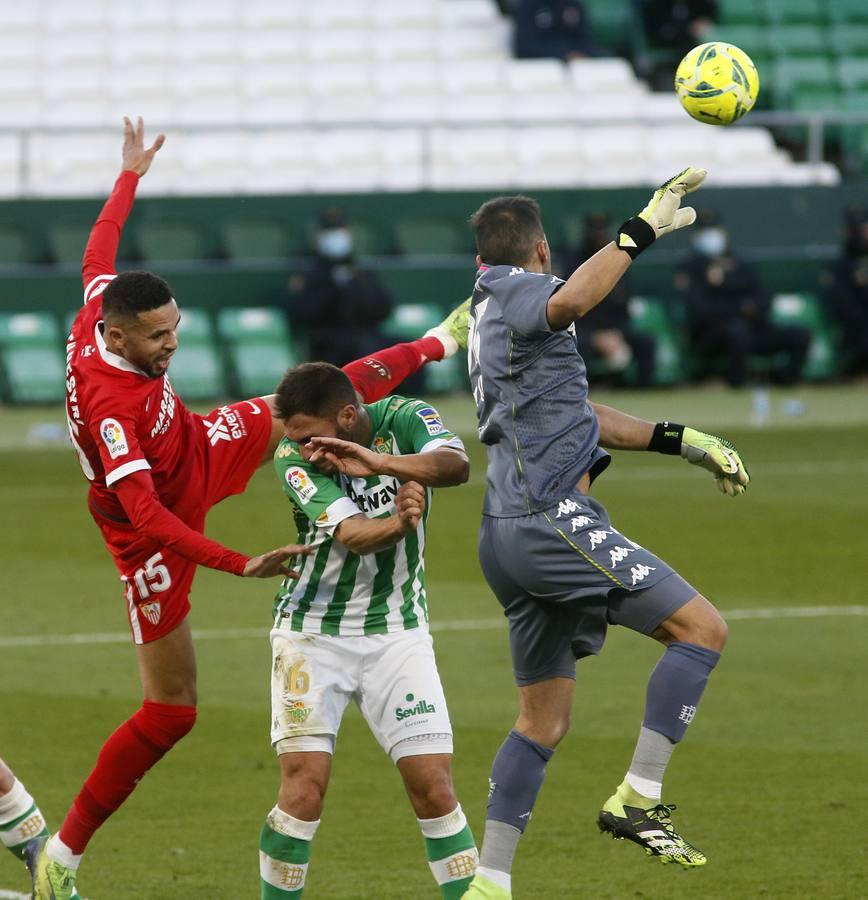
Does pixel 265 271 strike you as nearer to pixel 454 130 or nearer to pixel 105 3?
pixel 454 130

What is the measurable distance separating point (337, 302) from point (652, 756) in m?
14.8

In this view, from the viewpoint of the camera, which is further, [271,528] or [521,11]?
[521,11]

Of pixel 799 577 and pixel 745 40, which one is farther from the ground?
pixel 745 40

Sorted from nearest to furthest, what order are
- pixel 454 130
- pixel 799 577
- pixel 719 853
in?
pixel 719 853, pixel 799 577, pixel 454 130

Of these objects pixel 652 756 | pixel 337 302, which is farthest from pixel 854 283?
pixel 652 756

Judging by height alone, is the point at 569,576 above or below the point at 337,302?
above

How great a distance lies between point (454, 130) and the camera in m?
22.8

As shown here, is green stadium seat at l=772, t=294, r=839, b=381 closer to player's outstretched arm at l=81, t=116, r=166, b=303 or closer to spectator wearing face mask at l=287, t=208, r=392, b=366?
spectator wearing face mask at l=287, t=208, r=392, b=366

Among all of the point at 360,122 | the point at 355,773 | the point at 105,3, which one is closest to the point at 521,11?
the point at 360,122

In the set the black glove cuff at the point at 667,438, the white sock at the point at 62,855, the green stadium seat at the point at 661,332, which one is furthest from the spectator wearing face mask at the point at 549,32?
the white sock at the point at 62,855

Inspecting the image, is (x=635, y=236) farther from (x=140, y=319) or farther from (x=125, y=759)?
(x=125, y=759)

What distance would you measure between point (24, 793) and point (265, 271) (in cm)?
1518

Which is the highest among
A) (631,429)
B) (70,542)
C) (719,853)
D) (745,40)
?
(745,40)

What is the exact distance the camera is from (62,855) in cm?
573
